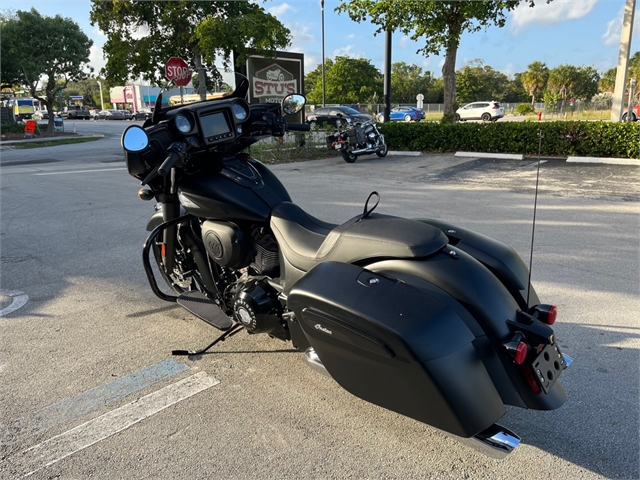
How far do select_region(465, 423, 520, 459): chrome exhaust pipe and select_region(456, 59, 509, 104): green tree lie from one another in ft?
214

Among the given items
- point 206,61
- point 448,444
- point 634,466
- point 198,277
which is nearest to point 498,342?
point 448,444

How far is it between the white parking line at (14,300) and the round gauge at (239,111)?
8.41 feet

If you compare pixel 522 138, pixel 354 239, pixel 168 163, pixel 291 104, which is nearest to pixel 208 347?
pixel 168 163

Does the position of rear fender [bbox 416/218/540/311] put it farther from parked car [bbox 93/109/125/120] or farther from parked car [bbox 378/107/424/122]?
parked car [bbox 93/109/125/120]

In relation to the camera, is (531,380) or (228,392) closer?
(531,380)

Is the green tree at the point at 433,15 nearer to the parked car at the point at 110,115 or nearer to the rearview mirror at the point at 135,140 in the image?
the rearview mirror at the point at 135,140

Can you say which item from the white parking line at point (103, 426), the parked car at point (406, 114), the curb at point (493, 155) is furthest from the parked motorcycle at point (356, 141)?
the parked car at point (406, 114)

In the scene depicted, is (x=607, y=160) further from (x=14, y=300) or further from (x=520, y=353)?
(x=14, y=300)

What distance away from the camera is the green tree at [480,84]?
6348cm

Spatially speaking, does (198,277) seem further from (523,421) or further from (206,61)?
(206,61)

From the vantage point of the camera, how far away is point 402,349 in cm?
177

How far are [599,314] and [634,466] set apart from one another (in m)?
1.69

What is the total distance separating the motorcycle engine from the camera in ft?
8.80

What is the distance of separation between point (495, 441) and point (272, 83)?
15.8 meters
